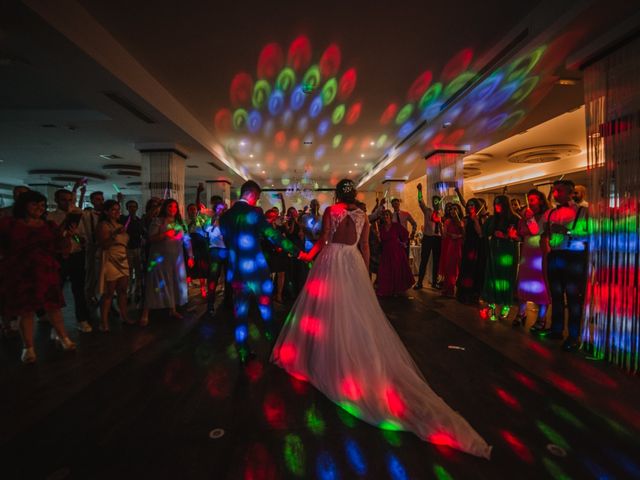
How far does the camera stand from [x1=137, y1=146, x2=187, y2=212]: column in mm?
7891

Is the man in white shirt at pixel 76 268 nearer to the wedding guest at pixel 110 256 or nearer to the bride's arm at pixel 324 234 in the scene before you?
the wedding guest at pixel 110 256

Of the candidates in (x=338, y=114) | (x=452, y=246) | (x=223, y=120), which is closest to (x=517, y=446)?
(x=452, y=246)

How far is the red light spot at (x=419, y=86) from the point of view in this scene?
5.39 m

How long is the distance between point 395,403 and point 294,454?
0.63m

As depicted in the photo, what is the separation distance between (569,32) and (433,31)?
1.48m

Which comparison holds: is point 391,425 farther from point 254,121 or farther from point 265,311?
point 254,121

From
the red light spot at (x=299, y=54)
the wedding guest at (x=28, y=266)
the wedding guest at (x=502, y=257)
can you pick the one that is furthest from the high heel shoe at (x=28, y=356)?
the wedding guest at (x=502, y=257)

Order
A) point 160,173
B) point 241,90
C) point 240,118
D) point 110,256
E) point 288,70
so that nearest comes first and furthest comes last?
1. point 110,256
2. point 288,70
3. point 241,90
4. point 240,118
5. point 160,173

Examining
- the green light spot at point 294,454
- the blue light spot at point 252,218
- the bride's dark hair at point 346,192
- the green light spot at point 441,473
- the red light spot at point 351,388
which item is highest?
the bride's dark hair at point 346,192

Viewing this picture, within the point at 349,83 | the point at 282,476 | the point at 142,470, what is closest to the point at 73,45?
the point at 349,83

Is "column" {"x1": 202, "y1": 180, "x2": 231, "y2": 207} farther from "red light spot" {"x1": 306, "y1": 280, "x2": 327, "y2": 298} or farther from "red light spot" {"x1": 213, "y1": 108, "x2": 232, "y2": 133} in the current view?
"red light spot" {"x1": 306, "y1": 280, "x2": 327, "y2": 298}

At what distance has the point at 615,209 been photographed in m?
2.89

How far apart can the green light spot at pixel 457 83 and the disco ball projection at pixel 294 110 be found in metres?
1.60

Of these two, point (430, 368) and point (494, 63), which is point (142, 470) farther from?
point (494, 63)
